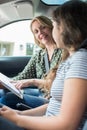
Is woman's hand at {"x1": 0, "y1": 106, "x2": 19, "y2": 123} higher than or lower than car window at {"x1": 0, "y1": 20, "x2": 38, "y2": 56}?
higher

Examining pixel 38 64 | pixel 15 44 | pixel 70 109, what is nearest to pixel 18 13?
pixel 38 64

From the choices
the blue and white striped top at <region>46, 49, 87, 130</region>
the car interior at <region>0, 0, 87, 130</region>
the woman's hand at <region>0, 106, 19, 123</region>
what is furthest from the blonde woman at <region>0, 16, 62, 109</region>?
the woman's hand at <region>0, 106, 19, 123</region>

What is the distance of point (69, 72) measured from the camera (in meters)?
1.06

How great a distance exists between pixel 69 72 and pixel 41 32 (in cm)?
114

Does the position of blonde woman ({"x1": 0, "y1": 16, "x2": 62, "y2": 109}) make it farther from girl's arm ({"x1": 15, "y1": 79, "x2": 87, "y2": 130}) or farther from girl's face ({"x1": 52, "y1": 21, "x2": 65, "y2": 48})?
girl's arm ({"x1": 15, "y1": 79, "x2": 87, "y2": 130})

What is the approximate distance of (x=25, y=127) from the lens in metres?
1.06

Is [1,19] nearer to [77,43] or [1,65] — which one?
[1,65]

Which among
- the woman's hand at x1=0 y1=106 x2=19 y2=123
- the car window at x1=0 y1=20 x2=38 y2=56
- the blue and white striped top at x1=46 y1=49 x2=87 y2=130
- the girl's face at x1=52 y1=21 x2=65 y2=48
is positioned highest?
the girl's face at x1=52 y1=21 x2=65 y2=48

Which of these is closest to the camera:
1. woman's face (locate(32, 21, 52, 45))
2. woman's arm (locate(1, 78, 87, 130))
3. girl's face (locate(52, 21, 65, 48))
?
woman's arm (locate(1, 78, 87, 130))

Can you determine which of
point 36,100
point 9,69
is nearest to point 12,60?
point 9,69

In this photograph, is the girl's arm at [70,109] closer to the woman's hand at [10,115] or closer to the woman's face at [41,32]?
the woman's hand at [10,115]

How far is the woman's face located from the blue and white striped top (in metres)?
1.00

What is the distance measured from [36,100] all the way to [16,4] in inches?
41.8

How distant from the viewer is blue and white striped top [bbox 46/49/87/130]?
3.40ft
